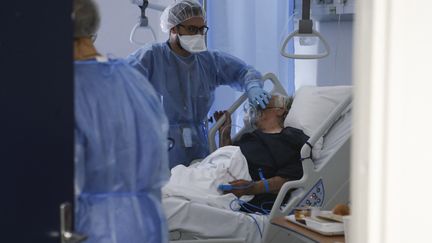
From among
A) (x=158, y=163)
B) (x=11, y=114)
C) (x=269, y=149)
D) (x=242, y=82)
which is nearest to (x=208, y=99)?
(x=242, y=82)

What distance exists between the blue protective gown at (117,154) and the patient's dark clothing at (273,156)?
4.61 ft

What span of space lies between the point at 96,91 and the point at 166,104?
1.86 metres

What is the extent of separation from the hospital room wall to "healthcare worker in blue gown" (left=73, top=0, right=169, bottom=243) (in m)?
2.58

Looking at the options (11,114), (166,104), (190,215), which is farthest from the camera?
(166,104)

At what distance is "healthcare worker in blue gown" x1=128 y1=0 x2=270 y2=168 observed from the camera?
3.21 metres

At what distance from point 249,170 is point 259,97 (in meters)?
0.45

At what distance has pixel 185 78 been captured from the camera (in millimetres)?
3275

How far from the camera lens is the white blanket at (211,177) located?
2.58m

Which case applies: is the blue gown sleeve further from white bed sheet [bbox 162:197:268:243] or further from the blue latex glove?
white bed sheet [bbox 162:197:268:243]

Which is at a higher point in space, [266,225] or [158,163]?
[158,163]

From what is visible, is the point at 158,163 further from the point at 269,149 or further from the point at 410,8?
the point at 269,149

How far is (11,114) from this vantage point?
0.97 meters

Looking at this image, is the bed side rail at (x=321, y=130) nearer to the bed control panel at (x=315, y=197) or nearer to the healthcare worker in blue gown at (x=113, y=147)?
the bed control panel at (x=315, y=197)

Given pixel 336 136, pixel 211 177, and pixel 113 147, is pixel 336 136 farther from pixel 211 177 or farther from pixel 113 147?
pixel 113 147
